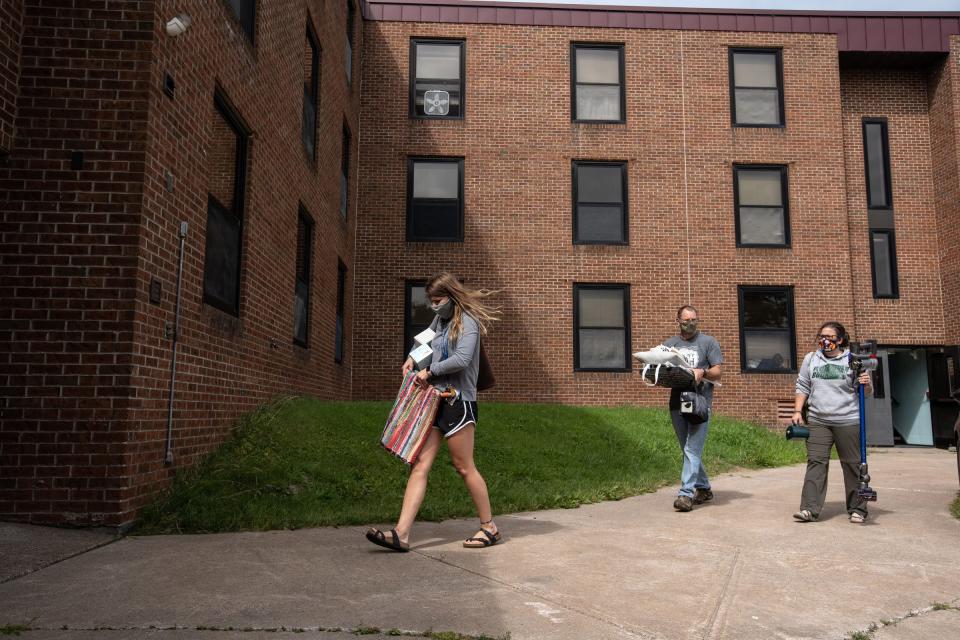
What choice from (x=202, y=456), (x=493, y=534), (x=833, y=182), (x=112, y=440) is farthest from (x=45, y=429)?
(x=833, y=182)

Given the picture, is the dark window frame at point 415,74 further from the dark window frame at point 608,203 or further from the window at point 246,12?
the window at point 246,12

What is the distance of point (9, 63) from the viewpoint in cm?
542

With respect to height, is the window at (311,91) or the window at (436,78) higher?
the window at (436,78)

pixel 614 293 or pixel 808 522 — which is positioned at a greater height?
pixel 614 293

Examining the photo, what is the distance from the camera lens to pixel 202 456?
693 cm

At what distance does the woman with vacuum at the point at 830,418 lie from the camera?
6.37m

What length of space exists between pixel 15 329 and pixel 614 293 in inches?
510

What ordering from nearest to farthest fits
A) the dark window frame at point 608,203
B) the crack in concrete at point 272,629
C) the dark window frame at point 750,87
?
the crack in concrete at point 272,629 → the dark window frame at point 608,203 → the dark window frame at point 750,87

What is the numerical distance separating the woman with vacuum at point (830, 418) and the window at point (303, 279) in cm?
718

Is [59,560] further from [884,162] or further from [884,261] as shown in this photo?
[884,162]

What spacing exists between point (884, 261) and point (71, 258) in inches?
679

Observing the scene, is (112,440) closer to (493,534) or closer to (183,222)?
(183,222)

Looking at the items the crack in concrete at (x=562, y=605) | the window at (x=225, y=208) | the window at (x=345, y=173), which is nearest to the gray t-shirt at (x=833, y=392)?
the crack in concrete at (x=562, y=605)

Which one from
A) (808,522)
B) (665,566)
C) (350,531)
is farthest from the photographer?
(808,522)
